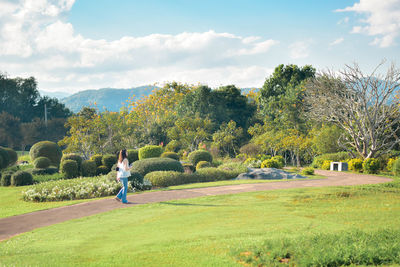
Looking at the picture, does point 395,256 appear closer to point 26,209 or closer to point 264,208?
point 264,208

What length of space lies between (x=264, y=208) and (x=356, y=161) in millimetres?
11335

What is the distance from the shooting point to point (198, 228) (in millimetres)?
6754

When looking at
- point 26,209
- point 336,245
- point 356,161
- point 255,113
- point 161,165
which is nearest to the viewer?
point 336,245

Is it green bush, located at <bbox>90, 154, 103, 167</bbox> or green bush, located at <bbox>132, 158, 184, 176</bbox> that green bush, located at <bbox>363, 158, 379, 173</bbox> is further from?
green bush, located at <bbox>90, 154, 103, 167</bbox>

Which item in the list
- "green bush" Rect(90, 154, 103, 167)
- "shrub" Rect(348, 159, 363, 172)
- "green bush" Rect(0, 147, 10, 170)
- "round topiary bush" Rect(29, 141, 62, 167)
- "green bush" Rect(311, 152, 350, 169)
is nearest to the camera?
"shrub" Rect(348, 159, 363, 172)

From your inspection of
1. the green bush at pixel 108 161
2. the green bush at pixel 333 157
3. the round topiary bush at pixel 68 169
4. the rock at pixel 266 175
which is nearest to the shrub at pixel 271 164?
the rock at pixel 266 175

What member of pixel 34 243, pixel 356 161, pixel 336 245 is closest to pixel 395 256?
pixel 336 245

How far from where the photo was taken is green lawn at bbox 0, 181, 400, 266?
521 cm

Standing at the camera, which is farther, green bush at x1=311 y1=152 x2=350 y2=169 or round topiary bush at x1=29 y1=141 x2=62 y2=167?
round topiary bush at x1=29 y1=141 x2=62 y2=167

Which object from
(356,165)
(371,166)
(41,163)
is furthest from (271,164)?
(41,163)

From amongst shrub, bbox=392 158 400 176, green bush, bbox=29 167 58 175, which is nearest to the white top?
green bush, bbox=29 167 58 175

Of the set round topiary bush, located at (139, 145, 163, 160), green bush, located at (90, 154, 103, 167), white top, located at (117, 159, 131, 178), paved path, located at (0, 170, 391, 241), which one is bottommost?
paved path, located at (0, 170, 391, 241)

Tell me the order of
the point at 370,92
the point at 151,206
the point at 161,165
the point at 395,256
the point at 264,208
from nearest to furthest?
the point at 395,256 → the point at 264,208 → the point at 151,206 → the point at 161,165 → the point at 370,92

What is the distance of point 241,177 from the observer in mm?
16297
